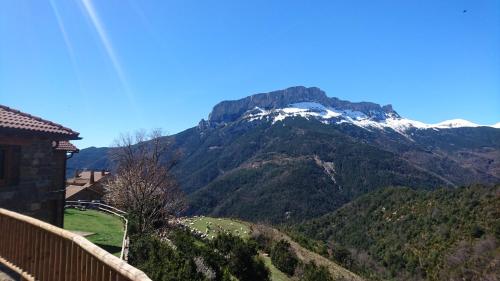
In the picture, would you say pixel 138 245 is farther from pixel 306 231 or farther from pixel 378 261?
pixel 306 231

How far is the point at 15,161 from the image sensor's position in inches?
556

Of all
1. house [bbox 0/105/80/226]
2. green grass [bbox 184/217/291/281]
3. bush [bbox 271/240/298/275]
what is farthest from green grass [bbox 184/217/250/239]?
house [bbox 0/105/80/226]

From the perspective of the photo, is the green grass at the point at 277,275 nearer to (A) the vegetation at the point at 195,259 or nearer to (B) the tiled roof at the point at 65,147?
(A) the vegetation at the point at 195,259

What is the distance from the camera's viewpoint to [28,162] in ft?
47.7

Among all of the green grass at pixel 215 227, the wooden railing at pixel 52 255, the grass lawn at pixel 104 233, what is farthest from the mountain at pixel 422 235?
the wooden railing at pixel 52 255

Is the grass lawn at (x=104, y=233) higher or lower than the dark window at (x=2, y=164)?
lower

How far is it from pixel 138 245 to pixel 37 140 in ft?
17.1

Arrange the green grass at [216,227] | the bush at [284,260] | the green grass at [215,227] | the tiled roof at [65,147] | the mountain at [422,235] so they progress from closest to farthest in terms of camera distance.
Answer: the tiled roof at [65,147]
the bush at [284,260]
the green grass at [216,227]
the green grass at [215,227]
the mountain at [422,235]

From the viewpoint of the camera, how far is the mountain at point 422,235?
150ft

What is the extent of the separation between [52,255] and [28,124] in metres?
9.20

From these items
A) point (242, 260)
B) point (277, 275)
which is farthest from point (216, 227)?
point (242, 260)

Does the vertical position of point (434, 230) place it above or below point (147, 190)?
below

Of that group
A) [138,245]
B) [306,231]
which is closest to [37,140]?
[138,245]

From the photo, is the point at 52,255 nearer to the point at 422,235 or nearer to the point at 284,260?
the point at 284,260
